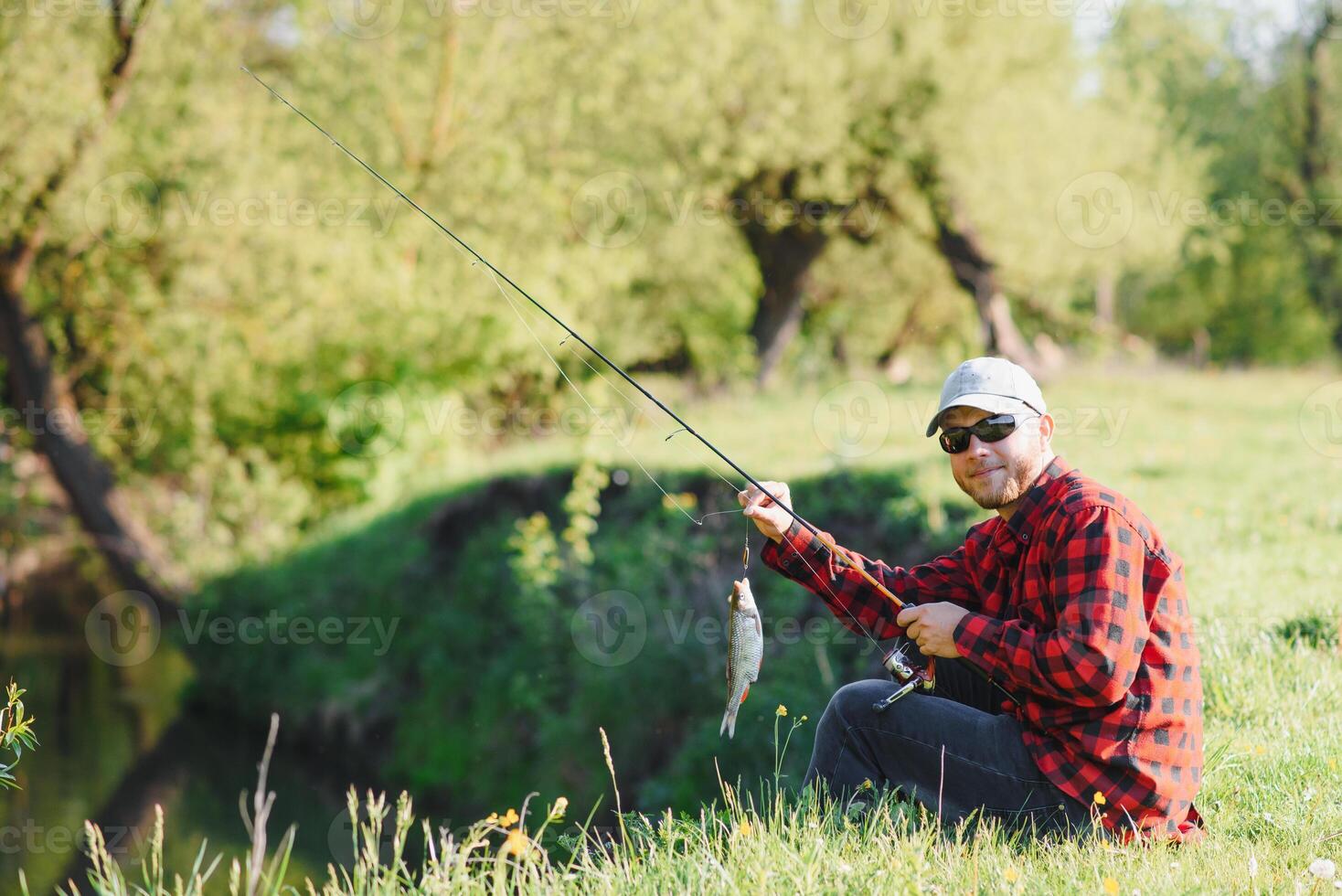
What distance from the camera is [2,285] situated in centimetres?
1306

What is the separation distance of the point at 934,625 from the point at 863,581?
21.8 inches

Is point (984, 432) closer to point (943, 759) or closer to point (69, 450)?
point (943, 759)

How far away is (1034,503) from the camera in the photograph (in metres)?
3.42

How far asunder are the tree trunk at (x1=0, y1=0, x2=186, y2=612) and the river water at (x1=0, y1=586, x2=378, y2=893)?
4.50ft

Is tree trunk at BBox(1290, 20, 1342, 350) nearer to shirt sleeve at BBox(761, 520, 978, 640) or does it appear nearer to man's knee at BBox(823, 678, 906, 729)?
shirt sleeve at BBox(761, 520, 978, 640)

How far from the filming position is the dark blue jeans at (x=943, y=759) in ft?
10.9

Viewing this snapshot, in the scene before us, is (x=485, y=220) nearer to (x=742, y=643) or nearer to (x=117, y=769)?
(x=117, y=769)

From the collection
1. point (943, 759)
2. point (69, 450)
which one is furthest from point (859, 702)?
A: point (69, 450)

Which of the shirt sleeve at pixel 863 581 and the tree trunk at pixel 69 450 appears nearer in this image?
the shirt sleeve at pixel 863 581

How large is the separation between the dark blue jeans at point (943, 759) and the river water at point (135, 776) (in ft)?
18.4

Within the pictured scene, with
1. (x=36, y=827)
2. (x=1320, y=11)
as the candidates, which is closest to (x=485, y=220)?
(x=36, y=827)

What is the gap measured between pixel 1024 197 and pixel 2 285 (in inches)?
518

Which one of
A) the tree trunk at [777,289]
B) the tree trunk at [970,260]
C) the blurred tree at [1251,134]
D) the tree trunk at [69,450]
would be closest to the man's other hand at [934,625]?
the tree trunk at [69,450]

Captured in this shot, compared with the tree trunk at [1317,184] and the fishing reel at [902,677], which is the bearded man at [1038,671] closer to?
the fishing reel at [902,677]
